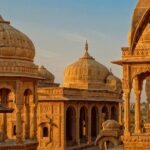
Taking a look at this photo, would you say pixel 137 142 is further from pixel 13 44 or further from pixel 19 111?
pixel 13 44

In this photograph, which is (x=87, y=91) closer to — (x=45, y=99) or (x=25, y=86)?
(x=45, y=99)

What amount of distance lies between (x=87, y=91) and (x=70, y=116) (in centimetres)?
223

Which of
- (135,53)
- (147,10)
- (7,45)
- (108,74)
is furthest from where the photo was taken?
(108,74)

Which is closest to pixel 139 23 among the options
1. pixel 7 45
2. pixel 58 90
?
pixel 7 45

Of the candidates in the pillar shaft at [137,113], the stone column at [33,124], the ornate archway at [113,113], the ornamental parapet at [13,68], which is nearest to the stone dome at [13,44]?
the ornamental parapet at [13,68]

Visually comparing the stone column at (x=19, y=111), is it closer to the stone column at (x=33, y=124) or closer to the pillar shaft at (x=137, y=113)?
the stone column at (x=33, y=124)

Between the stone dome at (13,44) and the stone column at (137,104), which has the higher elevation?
the stone dome at (13,44)

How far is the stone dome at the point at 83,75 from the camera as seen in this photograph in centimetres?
3559

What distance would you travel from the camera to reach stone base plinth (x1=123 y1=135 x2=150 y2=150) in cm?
1627

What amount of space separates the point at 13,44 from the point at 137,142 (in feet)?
25.7

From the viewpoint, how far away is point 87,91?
33.2 meters

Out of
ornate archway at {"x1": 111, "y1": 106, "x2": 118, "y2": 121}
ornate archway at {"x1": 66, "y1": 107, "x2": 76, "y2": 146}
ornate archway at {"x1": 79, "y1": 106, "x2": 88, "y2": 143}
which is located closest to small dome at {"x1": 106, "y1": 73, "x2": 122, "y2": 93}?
ornate archway at {"x1": 111, "y1": 106, "x2": 118, "y2": 121}

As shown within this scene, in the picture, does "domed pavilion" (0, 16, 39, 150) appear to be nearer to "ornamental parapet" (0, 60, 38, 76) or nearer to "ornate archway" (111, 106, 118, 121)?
"ornamental parapet" (0, 60, 38, 76)

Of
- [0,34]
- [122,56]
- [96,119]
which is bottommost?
[96,119]
